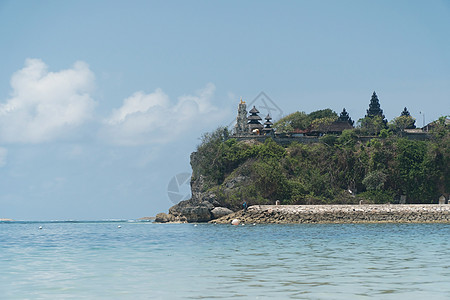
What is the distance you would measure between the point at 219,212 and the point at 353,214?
15886mm

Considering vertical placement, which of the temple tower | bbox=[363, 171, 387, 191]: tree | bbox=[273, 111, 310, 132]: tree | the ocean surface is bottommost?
the ocean surface

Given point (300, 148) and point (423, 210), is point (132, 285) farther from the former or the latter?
point (300, 148)

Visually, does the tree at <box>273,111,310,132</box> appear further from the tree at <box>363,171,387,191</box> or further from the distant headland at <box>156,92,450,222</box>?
the tree at <box>363,171,387,191</box>

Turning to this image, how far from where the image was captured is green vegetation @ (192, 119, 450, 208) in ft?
202

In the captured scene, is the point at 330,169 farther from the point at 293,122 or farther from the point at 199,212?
the point at 293,122

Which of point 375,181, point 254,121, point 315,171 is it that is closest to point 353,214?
point 375,181

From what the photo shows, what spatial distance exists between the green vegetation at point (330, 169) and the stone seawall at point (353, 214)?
5961 mm

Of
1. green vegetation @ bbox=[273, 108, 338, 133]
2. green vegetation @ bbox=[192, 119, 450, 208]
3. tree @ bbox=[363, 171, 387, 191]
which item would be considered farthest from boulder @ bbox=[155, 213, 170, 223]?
tree @ bbox=[363, 171, 387, 191]

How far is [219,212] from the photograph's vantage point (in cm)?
6038

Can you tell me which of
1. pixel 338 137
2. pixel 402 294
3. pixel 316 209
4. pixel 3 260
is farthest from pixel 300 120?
pixel 402 294

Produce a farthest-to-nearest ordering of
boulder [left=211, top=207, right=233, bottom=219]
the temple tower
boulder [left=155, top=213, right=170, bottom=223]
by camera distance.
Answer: the temple tower < boulder [left=155, top=213, right=170, bottom=223] < boulder [left=211, top=207, right=233, bottom=219]

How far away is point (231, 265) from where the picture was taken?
57.0 feet

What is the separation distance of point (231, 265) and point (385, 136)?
5741 centimetres

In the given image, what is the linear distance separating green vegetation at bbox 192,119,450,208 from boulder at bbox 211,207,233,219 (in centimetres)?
92
